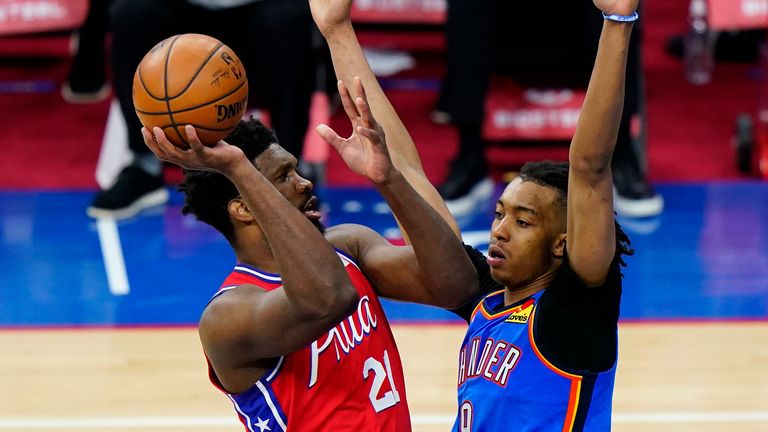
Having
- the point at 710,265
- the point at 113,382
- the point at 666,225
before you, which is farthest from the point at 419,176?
the point at 666,225

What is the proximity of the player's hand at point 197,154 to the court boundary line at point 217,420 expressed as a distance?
7.12ft

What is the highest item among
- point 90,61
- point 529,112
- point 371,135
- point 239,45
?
point 371,135

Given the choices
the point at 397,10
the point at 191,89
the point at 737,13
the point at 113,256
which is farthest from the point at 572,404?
the point at 397,10

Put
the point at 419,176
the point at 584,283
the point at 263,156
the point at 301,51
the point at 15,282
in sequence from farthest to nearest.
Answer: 1. the point at 301,51
2. the point at 15,282
3. the point at 419,176
4. the point at 263,156
5. the point at 584,283

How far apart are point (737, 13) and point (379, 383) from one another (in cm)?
506

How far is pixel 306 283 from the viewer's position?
2775 millimetres

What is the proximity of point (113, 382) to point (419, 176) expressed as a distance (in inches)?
85.5

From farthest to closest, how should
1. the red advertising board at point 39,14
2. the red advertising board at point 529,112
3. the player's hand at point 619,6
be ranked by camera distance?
the red advertising board at point 39,14, the red advertising board at point 529,112, the player's hand at point 619,6

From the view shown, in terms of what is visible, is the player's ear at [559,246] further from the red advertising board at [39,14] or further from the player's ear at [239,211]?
the red advertising board at [39,14]

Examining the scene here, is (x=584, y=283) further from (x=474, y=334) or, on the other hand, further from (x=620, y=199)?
(x=620, y=199)

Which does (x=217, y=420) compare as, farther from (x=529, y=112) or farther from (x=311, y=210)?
(x=529, y=112)

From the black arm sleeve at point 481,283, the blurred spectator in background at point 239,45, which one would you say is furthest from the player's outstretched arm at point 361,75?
the blurred spectator in background at point 239,45

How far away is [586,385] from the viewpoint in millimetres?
2916

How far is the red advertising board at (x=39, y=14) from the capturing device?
8219mm
